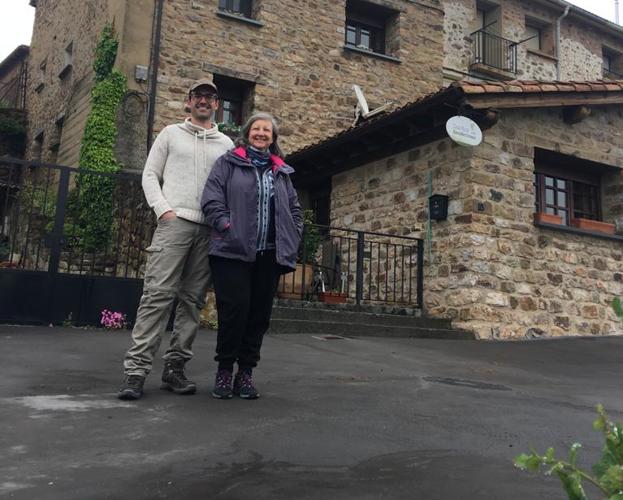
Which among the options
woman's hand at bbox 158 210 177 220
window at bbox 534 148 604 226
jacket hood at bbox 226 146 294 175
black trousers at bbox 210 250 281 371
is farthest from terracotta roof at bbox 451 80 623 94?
woman's hand at bbox 158 210 177 220

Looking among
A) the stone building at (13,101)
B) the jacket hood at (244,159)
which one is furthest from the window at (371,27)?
the jacket hood at (244,159)

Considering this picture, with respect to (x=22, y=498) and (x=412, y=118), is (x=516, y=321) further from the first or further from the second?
(x=22, y=498)

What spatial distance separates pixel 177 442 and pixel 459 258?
5.65 meters

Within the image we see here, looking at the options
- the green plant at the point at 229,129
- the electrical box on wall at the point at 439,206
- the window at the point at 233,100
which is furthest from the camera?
the window at the point at 233,100

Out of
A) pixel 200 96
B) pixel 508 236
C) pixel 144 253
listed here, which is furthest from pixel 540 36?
pixel 200 96

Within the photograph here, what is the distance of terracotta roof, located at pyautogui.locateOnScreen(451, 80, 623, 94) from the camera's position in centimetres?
692

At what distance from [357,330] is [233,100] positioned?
21.9 feet

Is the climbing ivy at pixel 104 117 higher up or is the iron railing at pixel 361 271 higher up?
the climbing ivy at pixel 104 117

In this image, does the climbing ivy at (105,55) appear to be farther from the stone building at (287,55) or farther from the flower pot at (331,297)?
the flower pot at (331,297)

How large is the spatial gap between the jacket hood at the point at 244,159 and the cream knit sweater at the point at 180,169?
0.54 feet

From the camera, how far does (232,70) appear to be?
11078mm

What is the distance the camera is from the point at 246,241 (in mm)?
2965

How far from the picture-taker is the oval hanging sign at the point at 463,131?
22.3ft

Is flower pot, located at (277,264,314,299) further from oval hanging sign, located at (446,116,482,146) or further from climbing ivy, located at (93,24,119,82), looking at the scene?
climbing ivy, located at (93,24,119,82)
